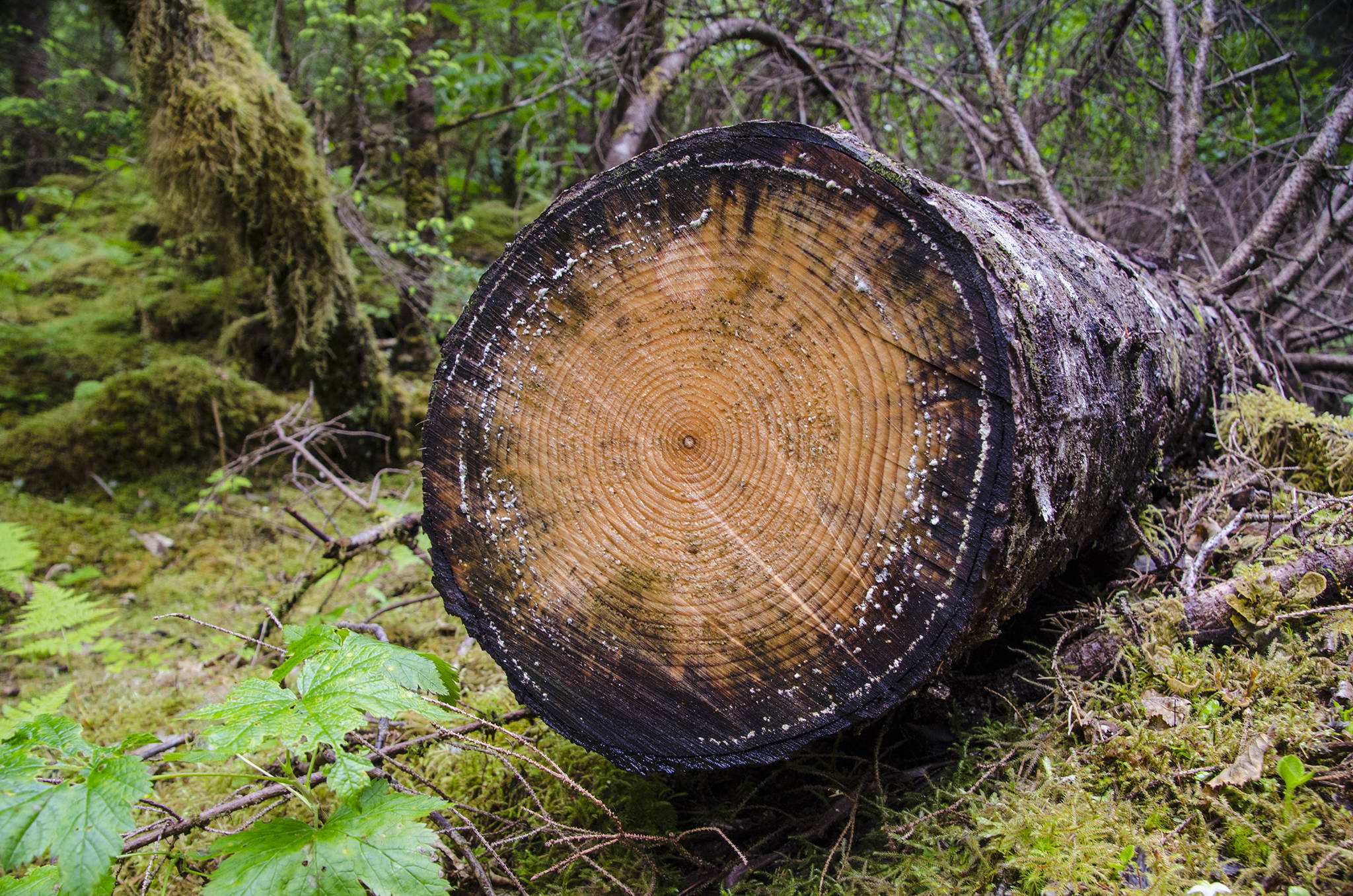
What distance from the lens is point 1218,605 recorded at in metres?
1.73

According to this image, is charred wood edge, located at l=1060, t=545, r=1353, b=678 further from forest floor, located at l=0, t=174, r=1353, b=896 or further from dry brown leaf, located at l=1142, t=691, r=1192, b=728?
dry brown leaf, located at l=1142, t=691, r=1192, b=728

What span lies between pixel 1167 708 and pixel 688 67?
4.14 m

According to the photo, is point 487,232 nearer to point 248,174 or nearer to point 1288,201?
point 248,174

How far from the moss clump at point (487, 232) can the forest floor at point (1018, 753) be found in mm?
3859

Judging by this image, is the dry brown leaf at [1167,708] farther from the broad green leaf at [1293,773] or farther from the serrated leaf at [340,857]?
the serrated leaf at [340,857]

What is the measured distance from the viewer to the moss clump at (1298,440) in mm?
2338

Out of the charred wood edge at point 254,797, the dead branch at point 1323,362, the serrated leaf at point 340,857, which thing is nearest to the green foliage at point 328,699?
the serrated leaf at point 340,857

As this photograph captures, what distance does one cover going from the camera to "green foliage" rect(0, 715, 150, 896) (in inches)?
39.6

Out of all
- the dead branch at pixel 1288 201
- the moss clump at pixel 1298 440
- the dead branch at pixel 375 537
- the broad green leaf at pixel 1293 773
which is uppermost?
the dead branch at pixel 1288 201

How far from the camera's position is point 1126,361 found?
1.78 meters

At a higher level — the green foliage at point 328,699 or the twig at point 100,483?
the green foliage at point 328,699

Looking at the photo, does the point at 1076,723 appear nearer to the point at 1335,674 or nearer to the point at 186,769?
the point at 1335,674

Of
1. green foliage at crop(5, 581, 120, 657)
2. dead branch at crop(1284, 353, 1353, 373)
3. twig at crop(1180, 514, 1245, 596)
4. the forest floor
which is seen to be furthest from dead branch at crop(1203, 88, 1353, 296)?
green foliage at crop(5, 581, 120, 657)

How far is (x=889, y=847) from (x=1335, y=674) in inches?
41.7
